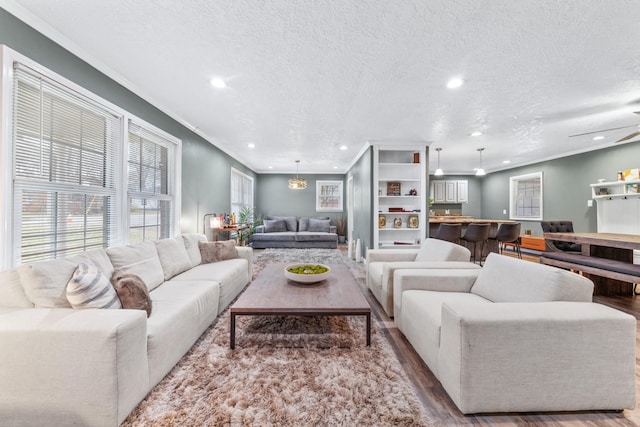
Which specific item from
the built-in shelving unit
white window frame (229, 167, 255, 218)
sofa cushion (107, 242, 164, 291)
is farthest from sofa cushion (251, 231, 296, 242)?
sofa cushion (107, 242, 164, 291)

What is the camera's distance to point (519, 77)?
2.60 metres

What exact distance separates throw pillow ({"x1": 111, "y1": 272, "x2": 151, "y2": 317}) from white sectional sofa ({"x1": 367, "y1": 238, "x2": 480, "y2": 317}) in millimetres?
2186

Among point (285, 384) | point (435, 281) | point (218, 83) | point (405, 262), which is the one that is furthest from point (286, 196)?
point (285, 384)

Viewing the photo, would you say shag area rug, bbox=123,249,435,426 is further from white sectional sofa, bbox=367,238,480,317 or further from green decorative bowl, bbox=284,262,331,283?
white sectional sofa, bbox=367,238,480,317

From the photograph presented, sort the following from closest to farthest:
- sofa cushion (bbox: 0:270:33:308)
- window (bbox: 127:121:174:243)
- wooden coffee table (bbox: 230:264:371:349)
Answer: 1. sofa cushion (bbox: 0:270:33:308)
2. wooden coffee table (bbox: 230:264:371:349)
3. window (bbox: 127:121:174:243)

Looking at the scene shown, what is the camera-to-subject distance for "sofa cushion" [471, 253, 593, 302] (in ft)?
5.50

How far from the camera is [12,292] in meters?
1.56

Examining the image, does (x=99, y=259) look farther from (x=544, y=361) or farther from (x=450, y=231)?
(x=450, y=231)

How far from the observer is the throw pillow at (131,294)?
70.5 inches

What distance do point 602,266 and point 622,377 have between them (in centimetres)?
271

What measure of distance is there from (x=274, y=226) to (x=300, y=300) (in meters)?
6.17

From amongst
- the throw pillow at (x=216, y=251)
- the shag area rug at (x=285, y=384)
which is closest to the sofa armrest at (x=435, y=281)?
the shag area rug at (x=285, y=384)

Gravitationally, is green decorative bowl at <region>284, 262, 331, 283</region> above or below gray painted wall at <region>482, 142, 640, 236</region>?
below

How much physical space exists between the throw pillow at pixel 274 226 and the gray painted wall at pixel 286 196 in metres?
0.82
